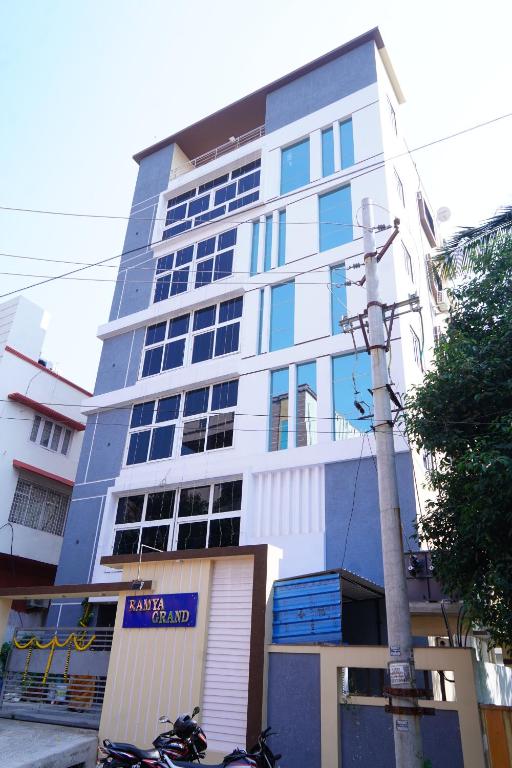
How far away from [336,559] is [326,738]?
21.4ft

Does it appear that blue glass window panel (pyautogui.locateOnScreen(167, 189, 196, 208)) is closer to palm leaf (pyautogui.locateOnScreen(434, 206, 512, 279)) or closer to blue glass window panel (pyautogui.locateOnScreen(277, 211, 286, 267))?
blue glass window panel (pyautogui.locateOnScreen(277, 211, 286, 267))

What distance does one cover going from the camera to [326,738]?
8.04 metres

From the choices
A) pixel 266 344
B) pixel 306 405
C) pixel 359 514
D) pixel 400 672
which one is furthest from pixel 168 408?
pixel 400 672

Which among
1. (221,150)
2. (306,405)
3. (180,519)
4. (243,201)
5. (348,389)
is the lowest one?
(180,519)

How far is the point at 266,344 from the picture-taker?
1884cm

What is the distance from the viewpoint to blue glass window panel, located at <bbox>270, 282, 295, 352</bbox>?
18625 mm

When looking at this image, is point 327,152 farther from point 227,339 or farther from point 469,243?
point 469,243

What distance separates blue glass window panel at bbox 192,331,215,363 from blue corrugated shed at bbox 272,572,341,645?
11835mm

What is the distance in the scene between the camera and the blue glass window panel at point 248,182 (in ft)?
75.9

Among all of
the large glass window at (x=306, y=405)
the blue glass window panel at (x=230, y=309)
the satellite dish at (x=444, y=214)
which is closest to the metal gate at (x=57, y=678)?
the large glass window at (x=306, y=405)

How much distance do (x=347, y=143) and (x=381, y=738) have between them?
18824 mm

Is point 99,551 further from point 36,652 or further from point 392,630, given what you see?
point 392,630

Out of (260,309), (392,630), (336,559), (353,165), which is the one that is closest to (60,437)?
(260,309)

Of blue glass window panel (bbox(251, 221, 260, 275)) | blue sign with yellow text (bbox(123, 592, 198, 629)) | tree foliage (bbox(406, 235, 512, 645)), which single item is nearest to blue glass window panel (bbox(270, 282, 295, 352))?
blue glass window panel (bbox(251, 221, 260, 275))
